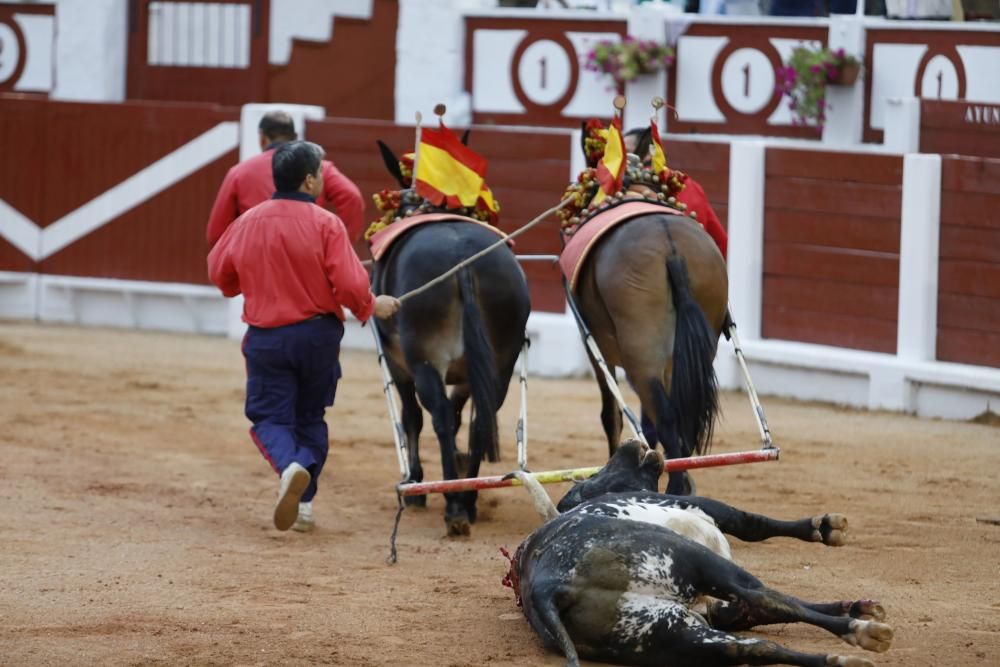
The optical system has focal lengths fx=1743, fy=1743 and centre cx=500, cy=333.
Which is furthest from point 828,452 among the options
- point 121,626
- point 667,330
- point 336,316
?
point 121,626

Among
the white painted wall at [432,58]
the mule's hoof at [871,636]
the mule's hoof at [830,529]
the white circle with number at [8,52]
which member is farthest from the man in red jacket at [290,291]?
the white circle with number at [8,52]

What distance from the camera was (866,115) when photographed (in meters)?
12.9

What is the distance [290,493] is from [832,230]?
17.5 ft

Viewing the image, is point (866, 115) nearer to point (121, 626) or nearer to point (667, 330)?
point (667, 330)

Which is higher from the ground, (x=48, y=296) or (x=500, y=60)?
(x=500, y=60)

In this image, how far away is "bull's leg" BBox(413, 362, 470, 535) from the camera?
7.09m

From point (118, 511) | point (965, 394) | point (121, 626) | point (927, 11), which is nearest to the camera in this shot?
point (121, 626)

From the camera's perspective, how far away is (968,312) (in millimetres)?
10070

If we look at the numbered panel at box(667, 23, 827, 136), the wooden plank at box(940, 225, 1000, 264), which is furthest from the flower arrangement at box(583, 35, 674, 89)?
the wooden plank at box(940, 225, 1000, 264)

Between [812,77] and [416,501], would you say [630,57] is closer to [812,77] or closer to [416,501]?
[812,77]

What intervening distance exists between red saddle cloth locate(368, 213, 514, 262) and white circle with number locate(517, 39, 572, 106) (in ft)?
22.9

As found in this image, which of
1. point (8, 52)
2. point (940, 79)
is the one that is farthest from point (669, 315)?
point (8, 52)

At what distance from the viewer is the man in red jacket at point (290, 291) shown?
679cm

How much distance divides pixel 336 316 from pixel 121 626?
1.86 m
